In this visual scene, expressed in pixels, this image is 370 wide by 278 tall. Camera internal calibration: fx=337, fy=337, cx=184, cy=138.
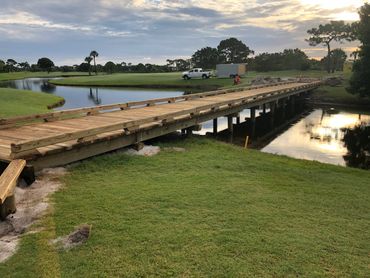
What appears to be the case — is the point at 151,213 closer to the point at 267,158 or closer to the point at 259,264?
the point at 259,264

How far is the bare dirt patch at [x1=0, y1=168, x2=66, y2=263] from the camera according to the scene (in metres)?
Answer: 5.66

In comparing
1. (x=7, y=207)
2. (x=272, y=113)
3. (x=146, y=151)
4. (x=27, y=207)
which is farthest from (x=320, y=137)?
(x=7, y=207)

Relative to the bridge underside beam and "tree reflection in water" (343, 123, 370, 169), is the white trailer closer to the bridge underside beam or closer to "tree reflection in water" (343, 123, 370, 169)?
"tree reflection in water" (343, 123, 370, 169)

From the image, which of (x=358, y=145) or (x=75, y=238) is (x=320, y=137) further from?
(x=75, y=238)

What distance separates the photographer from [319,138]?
21969mm

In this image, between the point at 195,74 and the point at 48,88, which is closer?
the point at 48,88

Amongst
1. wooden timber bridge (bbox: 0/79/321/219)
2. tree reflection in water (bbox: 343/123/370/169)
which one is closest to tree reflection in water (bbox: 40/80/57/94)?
wooden timber bridge (bbox: 0/79/321/219)

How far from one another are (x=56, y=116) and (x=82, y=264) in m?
8.74

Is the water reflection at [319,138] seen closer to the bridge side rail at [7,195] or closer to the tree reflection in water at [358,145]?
the tree reflection in water at [358,145]

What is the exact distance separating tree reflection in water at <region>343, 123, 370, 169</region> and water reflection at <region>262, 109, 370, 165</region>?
293mm

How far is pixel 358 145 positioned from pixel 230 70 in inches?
2017

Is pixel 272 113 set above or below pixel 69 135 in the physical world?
below

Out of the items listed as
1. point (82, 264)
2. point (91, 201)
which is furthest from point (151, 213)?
point (82, 264)

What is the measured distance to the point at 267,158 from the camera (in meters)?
13.0
